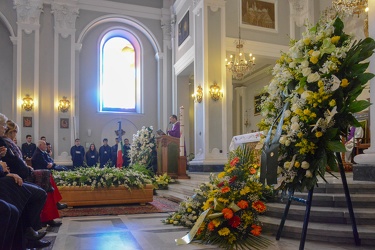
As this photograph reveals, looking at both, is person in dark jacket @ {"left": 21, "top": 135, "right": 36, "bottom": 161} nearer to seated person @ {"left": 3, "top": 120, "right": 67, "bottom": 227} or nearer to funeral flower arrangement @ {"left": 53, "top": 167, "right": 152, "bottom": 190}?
funeral flower arrangement @ {"left": 53, "top": 167, "right": 152, "bottom": 190}

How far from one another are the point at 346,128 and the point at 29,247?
333 cm

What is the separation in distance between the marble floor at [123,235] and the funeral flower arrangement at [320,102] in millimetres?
906

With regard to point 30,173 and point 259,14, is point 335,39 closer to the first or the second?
point 30,173

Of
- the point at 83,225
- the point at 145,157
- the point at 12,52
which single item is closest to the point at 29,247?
the point at 83,225

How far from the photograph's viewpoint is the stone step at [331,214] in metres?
3.81

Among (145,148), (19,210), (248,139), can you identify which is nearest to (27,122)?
(145,148)

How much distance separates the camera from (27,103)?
13.2 m

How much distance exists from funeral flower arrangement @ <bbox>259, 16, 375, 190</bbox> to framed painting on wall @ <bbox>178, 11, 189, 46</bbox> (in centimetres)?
1080

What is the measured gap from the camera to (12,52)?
14.5m

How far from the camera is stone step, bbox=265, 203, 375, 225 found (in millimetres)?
3811

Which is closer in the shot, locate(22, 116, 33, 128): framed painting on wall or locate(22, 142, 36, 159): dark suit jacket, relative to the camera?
locate(22, 142, 36, 159): dark suit jacket

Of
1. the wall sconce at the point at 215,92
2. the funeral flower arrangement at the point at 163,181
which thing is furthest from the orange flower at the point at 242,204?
the wall sconce at the point at 215,92

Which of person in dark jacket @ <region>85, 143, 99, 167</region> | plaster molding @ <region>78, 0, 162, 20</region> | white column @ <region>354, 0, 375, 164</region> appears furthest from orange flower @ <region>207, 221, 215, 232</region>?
plaster molding @ <region>78, 0, 162, 20</region>

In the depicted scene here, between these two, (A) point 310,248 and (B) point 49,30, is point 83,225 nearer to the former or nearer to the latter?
(A) point 310,248
